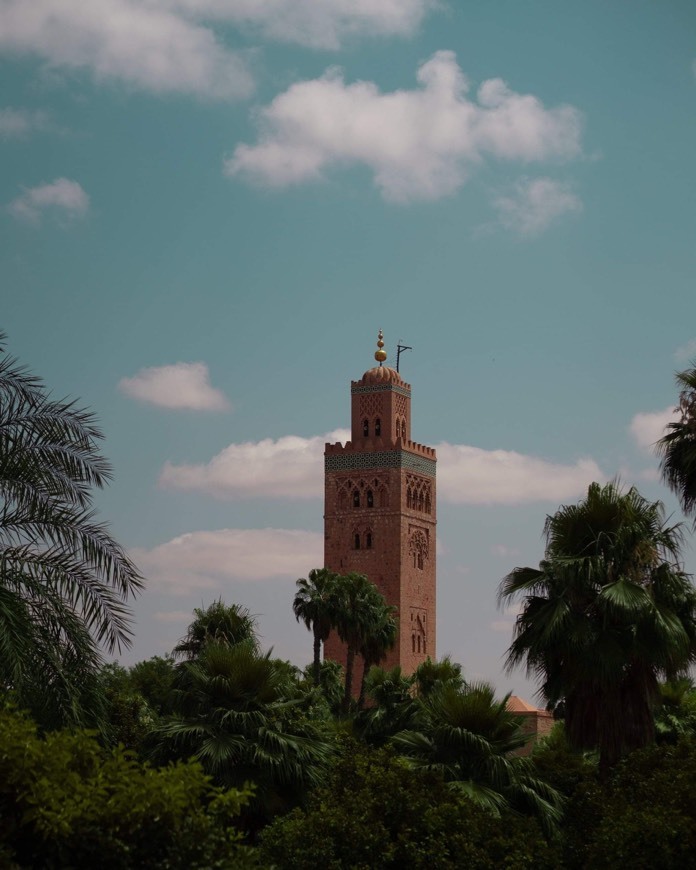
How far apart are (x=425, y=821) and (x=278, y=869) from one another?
1.55m

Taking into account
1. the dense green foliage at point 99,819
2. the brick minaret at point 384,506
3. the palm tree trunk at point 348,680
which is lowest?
the dense green foliage at point 99,819

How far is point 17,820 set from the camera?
1096 cm

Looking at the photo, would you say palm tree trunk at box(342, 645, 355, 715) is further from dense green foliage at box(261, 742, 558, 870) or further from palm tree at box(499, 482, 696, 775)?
dense green foliage at box(261, 742, 558, 870)

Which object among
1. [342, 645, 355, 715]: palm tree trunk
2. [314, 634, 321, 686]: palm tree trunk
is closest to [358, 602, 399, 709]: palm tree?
[342, 645, 355, 715]: palm tree trunk

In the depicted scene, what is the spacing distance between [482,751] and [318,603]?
3372cm

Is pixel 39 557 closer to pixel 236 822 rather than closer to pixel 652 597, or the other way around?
pixel 236 822

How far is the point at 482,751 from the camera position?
737 inches

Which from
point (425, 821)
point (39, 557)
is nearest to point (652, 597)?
point (425, 821)

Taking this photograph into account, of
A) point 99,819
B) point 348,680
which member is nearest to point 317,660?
point 348,680

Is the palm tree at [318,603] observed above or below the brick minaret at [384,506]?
below

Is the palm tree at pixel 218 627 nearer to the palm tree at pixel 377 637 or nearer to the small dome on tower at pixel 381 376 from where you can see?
the palm tree at pixel 377 637

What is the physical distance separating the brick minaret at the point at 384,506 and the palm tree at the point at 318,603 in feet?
62.7

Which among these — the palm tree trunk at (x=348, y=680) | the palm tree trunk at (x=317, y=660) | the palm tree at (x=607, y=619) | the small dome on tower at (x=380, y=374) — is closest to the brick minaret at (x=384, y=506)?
the small dome on tower at (x=380, y=374)

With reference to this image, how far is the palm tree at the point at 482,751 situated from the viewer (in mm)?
18641
